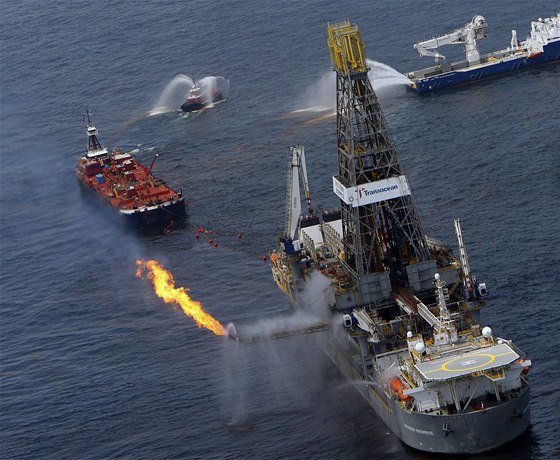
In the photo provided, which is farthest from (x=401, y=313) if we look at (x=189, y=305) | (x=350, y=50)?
(x=189, y=305)

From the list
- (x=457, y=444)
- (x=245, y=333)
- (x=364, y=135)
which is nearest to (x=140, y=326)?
(x=245, y=333)

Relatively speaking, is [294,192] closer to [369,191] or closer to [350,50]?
[369,191]

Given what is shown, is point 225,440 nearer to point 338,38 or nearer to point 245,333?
point 245,333

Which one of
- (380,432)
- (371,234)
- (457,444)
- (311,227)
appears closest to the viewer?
(457,444)

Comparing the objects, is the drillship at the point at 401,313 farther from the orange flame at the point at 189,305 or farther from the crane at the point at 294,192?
the orange flame at the point at 189,305

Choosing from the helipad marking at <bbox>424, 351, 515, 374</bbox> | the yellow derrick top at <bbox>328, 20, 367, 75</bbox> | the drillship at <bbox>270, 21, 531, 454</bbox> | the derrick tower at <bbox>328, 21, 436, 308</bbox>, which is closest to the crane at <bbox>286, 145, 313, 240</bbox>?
the drillship at <bbox>270, 21, 531, 454</bbox>

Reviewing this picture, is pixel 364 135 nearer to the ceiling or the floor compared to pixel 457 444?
nearer to the ceiling

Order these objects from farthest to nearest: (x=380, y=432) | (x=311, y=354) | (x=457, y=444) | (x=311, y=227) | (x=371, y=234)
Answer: (x=311, y=227)
(x=311, y=354)
(x=371, y=234)
(x=380, y=432)
(x=457, y=444)

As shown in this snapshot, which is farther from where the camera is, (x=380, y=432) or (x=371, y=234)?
(x=371, y=234)
